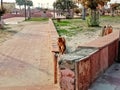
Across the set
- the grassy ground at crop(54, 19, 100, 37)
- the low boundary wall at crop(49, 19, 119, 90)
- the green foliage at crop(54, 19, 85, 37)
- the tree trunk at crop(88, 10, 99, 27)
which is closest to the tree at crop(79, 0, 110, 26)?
the tree trunk at crop(88, 10, 99, 27)

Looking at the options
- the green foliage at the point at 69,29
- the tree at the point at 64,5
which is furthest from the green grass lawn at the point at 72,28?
the tree at the point at 64,5

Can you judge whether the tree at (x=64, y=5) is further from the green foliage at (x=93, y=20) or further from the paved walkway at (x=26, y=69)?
the paved walkway at (x=26, y=69)

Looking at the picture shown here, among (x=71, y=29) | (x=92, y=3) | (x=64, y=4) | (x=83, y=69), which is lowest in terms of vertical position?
(x=71, y=29)

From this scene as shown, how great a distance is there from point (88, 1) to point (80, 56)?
19026 mm

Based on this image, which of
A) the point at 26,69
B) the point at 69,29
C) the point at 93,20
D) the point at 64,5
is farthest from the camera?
the point at 64,5

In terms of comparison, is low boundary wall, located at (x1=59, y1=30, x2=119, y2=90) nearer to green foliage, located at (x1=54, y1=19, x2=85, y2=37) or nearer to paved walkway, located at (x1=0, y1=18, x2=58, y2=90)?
paved walkway, located at (x1=0, y1=18, x2=58, y2=90)

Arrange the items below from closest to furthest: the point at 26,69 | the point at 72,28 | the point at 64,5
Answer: the point at 26,69 < the point at 72,28 < the point at 64,5

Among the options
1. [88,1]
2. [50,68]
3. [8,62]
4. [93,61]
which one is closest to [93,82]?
[93,61]

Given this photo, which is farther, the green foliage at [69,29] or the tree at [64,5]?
the tree at [64,5]

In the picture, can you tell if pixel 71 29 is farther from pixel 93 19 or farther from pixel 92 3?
pixel 92 3

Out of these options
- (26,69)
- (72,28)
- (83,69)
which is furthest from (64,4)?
(83,69)

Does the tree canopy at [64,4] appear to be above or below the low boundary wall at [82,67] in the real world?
above

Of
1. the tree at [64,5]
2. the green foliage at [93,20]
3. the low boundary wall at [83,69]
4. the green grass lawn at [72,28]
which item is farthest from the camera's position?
the tree at [64,5]

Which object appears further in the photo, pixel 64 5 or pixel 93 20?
pixel 64 5
